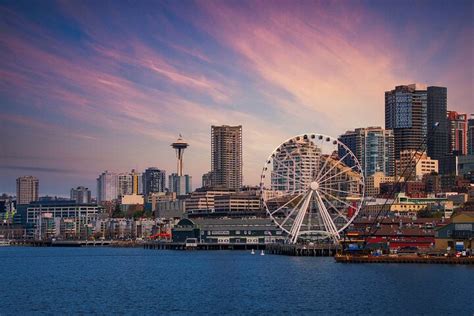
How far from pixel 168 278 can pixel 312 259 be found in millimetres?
32410

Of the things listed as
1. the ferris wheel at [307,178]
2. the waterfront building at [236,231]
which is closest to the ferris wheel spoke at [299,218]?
the ferris wheel at [307,178]

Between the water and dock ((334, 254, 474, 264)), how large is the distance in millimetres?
3700

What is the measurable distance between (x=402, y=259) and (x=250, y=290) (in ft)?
112

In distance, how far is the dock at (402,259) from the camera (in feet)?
340

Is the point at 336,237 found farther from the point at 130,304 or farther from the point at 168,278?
the point at 130,304

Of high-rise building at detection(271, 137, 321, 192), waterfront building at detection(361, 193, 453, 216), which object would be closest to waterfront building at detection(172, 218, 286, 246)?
waterfront building at detection(361, 193, 453, 216)

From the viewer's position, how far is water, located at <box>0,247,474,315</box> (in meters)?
63.9

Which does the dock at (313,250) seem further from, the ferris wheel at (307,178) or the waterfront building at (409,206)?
the waterfront building at (409,206)

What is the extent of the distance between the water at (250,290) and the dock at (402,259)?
370cm

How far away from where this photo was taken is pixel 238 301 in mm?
68375

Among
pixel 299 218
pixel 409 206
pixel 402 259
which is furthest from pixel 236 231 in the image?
pixel 402 259

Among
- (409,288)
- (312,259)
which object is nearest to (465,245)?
(312,259)

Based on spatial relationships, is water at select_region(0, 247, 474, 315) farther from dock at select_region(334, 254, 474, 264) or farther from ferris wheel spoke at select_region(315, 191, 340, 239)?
ferris wheel spoke at select_region(315, 191, 340, 239)

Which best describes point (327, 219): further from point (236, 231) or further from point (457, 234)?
point (236, 231)
